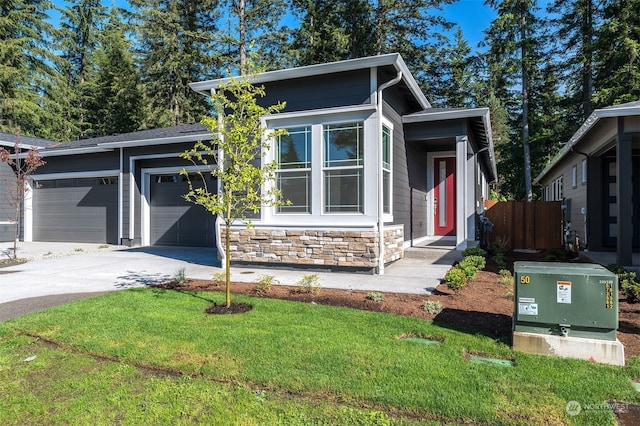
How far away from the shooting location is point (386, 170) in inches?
310

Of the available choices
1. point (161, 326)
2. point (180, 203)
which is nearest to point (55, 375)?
point (161, 326)

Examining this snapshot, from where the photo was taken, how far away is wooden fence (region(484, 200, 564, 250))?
1241cm

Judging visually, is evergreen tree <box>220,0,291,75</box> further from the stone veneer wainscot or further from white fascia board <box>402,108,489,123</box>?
the stone veneer wainscot

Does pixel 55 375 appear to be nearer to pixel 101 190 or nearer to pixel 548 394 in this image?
pixel 548 394

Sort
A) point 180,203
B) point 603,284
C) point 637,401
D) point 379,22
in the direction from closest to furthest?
point 637,401 < point 603,284 < point 180,203 < point 379,22

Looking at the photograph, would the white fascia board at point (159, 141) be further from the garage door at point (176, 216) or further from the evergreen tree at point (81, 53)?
the evergreen tree at point (81, 53)

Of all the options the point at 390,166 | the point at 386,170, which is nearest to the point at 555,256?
the point at 390,166

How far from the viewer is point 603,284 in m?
3.28

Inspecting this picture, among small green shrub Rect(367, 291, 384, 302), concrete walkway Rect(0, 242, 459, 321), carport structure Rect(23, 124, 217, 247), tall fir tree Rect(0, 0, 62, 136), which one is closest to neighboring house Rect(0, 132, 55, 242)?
carport structure Rect(23, 124, 217, 247)

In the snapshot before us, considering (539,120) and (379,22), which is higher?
(379,22)

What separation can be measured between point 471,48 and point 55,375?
2428 centimetres

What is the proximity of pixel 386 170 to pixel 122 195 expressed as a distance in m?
8.96

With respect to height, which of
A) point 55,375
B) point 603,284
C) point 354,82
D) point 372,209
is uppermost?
point 354,82

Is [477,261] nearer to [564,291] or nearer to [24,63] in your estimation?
[564,291]
